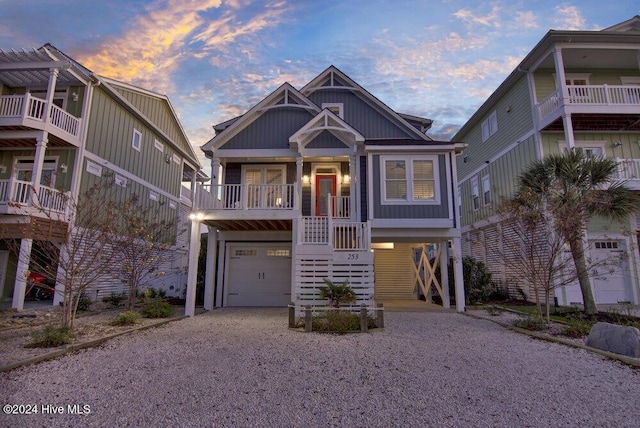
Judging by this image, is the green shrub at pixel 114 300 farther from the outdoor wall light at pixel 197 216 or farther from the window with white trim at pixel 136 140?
the window with white trim at pixel 136 140

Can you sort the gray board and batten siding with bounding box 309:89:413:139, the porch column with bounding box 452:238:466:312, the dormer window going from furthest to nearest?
the dormer window < the gray board and batten siding with bounding box 309:89:413:139 < the porch column with bounding box 452:238:466:312

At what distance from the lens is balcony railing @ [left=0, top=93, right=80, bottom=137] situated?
11.4 m

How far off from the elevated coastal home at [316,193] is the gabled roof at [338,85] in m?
0.04

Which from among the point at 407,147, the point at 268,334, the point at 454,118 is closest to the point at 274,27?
the point at 407,147

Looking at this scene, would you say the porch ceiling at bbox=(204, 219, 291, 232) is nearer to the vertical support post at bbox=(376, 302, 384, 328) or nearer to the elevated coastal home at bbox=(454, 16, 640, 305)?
the vertical support post at bbox=(376, 302, 384, 328)

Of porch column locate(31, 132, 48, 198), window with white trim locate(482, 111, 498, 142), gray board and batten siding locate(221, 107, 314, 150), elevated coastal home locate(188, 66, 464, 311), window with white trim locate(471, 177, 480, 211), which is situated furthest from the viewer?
window with white trim locate(471, 177, 480, 211)

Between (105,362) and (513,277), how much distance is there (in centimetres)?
1558

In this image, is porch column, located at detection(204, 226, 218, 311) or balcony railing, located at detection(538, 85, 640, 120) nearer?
Result: porch column, located at detection(204, 226, 218, 311)

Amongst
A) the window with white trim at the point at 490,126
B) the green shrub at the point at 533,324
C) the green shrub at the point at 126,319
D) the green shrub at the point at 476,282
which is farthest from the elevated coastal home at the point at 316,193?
the window with white trim at the point at 490,126

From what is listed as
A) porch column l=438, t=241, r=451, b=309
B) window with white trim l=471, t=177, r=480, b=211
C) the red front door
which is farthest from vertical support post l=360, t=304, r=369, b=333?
window with white trim l=471, t=177, r=480, b=211

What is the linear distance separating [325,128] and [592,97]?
10.4 metres

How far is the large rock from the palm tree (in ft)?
8.61

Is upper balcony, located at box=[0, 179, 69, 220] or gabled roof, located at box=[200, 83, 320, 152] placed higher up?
gabled roof, located at box=[200, 83, 320, 152]

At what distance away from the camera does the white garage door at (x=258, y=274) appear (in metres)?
13.2
